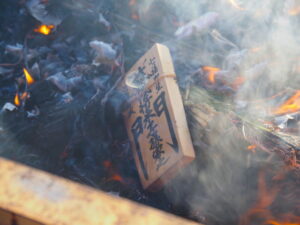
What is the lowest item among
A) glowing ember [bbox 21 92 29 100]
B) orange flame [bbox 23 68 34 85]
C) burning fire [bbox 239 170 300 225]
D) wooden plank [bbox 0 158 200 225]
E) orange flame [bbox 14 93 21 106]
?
orange flame [bbox 14 93 21 106]

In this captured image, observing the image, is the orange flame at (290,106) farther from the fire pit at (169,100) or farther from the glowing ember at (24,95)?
the glowing ember at (24,95)

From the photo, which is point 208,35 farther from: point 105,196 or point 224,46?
point 105,196

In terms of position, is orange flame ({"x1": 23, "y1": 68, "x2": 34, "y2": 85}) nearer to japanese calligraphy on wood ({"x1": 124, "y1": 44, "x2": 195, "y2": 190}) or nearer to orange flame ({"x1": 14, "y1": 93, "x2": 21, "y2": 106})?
orange flame ({"x1": 14, "y1": 93, "x2": 21, "y2": 106})

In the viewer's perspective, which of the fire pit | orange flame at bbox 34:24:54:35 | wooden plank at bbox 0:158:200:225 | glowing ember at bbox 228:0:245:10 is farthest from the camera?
glowing ember at bbox 228:0:245:10

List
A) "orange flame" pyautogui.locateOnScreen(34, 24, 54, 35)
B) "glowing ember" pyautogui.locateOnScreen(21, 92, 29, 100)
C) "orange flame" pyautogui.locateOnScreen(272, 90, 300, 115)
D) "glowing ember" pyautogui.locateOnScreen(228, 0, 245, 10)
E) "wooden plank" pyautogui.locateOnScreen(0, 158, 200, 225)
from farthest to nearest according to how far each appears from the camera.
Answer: "glowing ember" pyautogui.locateOnScreen(228, 0, 245, 10), "orange flame" pyautogui.locateOnScreen(34, 24, 54, 35), "glowing ember" pyautogui.locateOnScreen(21, 92, 29, 100), "orange flame" pyautogui.locateOnScreen(272, 90, 300, 115), "wooden plank" pyautogui.locateOnScreen(0, 158, 200, 225)

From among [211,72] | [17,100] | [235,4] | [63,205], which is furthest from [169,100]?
[235,4]

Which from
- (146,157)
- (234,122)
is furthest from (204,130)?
(146,157)

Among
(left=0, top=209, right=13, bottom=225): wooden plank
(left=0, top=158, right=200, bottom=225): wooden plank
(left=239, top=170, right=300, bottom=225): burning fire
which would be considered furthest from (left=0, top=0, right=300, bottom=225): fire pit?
(left=0, top=209, right=13, bottom=225): wooden plank

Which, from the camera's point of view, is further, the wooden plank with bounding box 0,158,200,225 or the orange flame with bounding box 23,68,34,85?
the orange flame with bounding box 23,68,34,85
